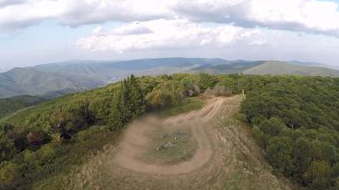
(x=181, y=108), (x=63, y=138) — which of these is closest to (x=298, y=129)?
(x=181, y=108)

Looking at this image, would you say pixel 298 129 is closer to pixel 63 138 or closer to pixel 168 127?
pixel 168 127

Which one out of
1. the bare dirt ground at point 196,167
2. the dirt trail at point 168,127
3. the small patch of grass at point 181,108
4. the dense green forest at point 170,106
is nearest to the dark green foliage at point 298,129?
the dense green forest at point 170,106

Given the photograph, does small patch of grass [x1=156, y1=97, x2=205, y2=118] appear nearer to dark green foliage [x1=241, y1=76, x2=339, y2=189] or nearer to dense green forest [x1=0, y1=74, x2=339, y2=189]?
dense green forest [x1=0, y1=74, x2=339, y2=189]

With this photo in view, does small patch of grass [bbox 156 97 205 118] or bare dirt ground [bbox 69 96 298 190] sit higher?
small patch of grass [bbox 156 97 205 118]

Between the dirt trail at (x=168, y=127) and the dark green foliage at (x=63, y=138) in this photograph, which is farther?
the dirt trail at (x=168, y=127)

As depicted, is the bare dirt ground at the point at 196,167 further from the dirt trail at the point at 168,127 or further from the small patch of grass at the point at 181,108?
the small patch of grass at the point at 181,108

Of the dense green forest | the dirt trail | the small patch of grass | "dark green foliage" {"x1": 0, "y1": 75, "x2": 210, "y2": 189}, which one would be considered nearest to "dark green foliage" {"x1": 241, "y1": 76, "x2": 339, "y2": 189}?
the dense green forest

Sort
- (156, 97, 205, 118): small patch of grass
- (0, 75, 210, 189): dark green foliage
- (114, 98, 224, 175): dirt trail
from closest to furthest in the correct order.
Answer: (0, 75, 210, 189): dark green foliage → (114, 98, 224, 175): dirt trail → (156, 97, 205, 118): small patch of grass
